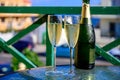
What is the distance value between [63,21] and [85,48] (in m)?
0.12

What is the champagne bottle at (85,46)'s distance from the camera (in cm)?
95

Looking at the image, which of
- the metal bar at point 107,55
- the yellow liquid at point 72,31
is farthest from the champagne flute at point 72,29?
the metal bar at point 107,55

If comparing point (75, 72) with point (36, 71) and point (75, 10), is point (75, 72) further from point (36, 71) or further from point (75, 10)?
point (75, 10)

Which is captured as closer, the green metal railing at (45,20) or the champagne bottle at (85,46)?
the champagne bottle at (85,46)

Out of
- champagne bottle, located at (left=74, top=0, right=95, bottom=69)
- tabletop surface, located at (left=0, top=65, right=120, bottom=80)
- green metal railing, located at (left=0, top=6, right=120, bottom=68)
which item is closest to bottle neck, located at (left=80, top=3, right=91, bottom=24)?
champagne bottle, located at (left=74, top=0, right=95, bottom=69)

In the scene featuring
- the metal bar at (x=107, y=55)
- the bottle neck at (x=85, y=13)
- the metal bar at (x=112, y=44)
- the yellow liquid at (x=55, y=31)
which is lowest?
the metal bar at (x=107, y=55)

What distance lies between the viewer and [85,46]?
96cm

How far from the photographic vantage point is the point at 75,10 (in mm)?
1321

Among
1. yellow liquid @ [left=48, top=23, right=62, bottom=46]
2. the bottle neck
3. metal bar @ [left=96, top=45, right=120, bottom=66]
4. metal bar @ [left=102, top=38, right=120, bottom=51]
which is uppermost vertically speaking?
the bottle neck

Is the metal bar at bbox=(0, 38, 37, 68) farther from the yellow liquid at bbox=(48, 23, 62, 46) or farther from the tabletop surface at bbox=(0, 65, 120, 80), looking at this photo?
the yellow liquid at bbox=(48, 23, 62, 46)

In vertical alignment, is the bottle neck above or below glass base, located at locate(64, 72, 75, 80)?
above

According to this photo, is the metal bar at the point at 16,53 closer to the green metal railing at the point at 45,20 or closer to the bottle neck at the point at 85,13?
the green metal railing at the point at 45,20

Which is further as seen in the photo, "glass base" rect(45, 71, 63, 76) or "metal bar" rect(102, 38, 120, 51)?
"metal bar" rect(102, 38, 120, 51)

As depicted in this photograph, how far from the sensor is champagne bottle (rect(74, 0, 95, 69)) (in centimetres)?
95
